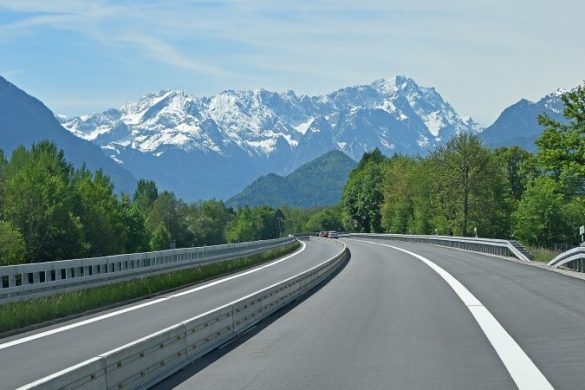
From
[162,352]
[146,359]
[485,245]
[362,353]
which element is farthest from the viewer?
[485,245]

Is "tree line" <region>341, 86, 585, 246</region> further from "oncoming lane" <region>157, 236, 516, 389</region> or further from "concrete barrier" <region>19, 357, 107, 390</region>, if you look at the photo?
"concrete barrier" <region>19, 357, 107, 390</region>

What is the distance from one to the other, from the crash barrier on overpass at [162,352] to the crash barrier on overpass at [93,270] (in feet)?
19.8

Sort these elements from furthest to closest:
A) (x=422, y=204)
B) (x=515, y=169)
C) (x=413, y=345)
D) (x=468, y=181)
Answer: (x=515, y=169)
(x=422, y=204)
(x=468, y=181)
(x=413, y=345)

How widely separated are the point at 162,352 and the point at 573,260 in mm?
21492

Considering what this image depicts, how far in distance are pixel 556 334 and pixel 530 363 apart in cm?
266

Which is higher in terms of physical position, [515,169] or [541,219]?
[515,169]

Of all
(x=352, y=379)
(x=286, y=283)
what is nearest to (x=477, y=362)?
(x=352, y=379)

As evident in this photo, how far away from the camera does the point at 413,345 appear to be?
37.4 ft

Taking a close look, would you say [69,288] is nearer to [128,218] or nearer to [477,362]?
[477,362]

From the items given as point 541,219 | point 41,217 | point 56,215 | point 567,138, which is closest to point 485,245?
point 567,138

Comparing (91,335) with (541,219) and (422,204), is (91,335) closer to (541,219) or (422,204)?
(541,219)

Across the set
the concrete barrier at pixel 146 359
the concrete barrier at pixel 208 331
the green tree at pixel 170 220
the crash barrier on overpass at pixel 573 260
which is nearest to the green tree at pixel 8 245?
the crash barrier on overpass at pixel 573 260

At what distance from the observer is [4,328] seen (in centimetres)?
1528

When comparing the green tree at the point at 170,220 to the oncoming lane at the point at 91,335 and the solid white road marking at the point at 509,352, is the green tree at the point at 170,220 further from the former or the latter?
the solid white road marking at the point at 509,352
